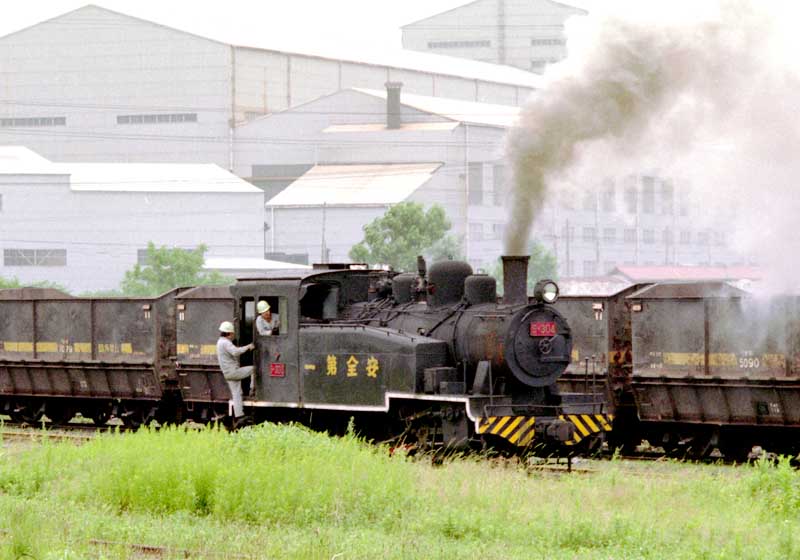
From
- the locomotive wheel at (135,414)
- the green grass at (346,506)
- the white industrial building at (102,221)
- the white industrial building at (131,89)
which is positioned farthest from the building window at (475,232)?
the green grass at (346,506)

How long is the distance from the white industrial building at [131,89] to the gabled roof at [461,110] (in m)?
8.34

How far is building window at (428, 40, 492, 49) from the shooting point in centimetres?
13679

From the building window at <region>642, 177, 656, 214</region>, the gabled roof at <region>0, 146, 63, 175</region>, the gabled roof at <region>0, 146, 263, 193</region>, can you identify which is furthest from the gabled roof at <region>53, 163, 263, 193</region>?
the building window at <region>642, 177, 656, 214</region>

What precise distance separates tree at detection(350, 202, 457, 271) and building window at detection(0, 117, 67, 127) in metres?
30.7

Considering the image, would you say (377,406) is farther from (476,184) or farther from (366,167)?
(366,167)

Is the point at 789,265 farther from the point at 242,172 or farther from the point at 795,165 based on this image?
the point at 242,172

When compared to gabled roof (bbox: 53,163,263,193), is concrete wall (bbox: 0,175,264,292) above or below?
below

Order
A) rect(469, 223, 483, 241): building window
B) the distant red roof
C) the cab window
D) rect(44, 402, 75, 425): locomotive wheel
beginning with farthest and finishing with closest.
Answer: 1. rect(469, 223, 483, 241): building window
2. the distant red roof
3. rect(44, 402, 75, 425): locomotive wheel
4. the cab window

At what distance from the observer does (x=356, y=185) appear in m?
84.2

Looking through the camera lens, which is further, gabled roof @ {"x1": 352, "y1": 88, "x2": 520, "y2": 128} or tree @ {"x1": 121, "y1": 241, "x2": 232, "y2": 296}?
gabled roof @ {"x1": 352, "y1": 88, "x2": 520, "y2": 128}

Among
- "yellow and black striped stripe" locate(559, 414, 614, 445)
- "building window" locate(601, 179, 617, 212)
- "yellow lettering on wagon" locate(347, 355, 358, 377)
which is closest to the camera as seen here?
"yellow and black striped stripe" locate(559, 414, 614, 445)

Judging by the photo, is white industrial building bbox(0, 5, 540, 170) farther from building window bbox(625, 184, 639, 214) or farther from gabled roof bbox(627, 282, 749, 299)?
gabled roof bbox(627, 282, 749, 299)

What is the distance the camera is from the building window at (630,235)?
8969 cm

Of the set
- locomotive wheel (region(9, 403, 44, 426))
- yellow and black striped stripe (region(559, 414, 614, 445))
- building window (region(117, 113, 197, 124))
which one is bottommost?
locomotive wheel (region(9, 403, 44, 426))
